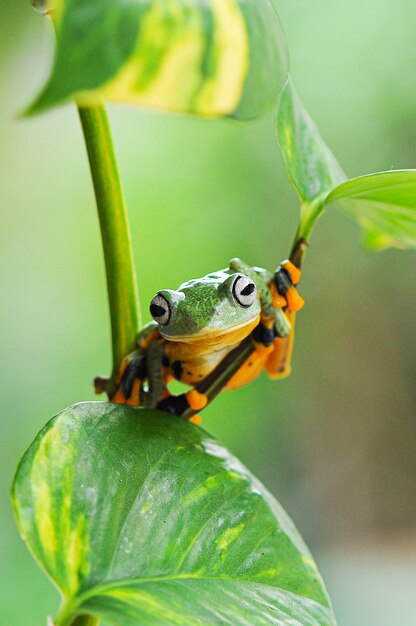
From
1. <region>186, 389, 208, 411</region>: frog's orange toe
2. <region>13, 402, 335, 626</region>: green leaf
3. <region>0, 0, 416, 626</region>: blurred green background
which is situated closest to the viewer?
<region>13, 402, 335, 626</region>: green leaf

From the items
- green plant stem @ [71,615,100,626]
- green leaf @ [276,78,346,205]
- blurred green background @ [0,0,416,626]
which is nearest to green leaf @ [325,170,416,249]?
green leaf @ [276,78,346,205]

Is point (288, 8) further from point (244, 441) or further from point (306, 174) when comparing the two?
point (306, 174)

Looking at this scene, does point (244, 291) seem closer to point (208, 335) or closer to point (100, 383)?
point (208, 335)

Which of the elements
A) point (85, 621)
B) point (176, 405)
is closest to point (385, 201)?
point (176, 405)

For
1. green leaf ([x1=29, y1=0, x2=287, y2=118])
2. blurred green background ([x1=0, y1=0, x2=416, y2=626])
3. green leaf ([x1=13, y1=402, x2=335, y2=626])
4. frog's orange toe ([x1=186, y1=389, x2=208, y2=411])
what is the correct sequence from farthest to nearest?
blurred green background ([x1=0, y1=0, x2=416, y2=626]), frog's orange toe ([x1=186, y1=389, x2=208, y2=411]), green leaf ([x1=13, y1=402, x2=335, y2=626]), green leaf ([x1=29, y1=0, x2=287, y2=118])

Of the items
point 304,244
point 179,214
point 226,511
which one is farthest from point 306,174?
point 179,214

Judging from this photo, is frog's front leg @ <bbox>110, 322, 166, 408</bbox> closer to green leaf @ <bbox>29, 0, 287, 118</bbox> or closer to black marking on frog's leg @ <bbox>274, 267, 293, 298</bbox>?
black marking on frog's leg @ <bbox>274, 267, 293, 298</bbox>

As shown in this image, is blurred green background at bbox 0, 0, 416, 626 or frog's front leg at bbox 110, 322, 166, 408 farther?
blurred green background at bbox 0, 0, 416, 626
